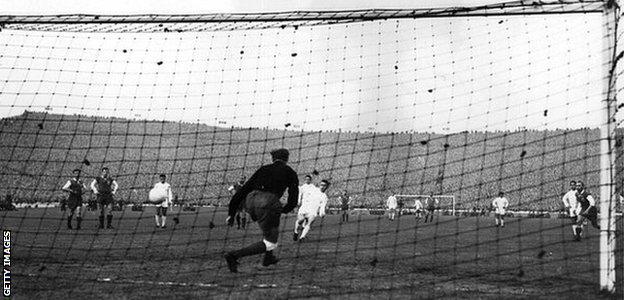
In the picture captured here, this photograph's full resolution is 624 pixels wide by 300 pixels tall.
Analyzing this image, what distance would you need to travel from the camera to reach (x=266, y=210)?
25.2 ft

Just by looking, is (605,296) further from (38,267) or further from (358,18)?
(38,267)

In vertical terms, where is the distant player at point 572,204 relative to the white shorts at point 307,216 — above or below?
above

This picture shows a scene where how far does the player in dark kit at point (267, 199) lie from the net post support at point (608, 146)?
400 centimetres

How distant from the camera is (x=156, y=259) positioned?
34.8ft

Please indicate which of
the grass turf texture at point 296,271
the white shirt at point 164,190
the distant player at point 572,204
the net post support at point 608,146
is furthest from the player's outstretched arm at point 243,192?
the distant player at point 572,204

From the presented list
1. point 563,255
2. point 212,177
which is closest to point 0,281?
point 563,255

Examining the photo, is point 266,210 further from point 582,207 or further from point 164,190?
point 582,207

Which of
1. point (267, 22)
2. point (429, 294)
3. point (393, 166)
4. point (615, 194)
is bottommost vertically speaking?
point (429, 294)

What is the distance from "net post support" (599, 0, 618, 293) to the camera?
25.8ft

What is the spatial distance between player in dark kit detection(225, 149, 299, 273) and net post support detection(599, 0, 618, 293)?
400cm

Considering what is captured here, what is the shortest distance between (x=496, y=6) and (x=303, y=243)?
27.4ft

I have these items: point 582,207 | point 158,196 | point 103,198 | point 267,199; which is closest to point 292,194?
point 267,199

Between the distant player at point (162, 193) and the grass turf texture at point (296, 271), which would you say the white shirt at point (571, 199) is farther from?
the distant player at point (162, 193)

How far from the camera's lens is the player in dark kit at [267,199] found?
7699mm
